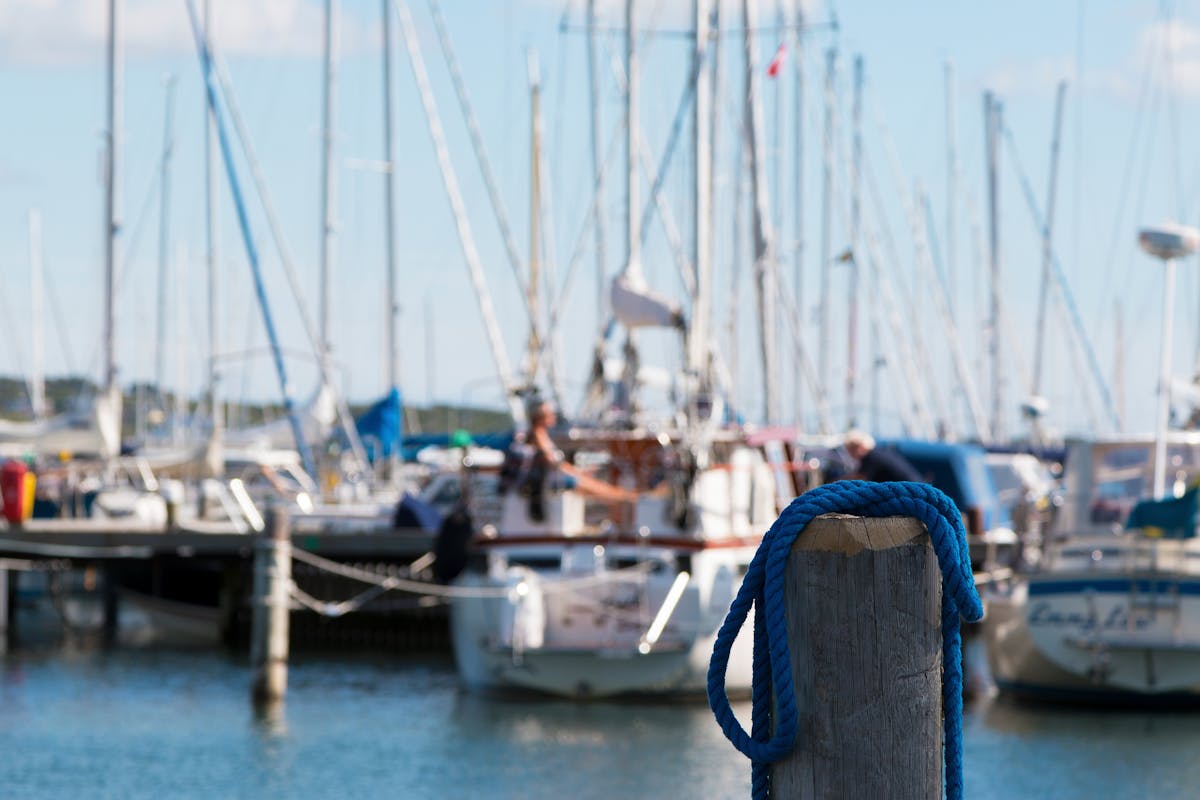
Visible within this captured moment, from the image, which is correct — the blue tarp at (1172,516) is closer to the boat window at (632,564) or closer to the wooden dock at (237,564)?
the boat window at (632,564)

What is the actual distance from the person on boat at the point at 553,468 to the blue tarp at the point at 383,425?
14.0m

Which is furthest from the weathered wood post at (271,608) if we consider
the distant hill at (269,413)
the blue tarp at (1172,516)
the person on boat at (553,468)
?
the distant hill at (269,413)

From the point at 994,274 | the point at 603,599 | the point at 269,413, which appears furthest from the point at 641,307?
the point at 269,413

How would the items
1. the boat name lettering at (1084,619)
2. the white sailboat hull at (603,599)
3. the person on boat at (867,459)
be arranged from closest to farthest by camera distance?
the boat name lettering at (1084,619)
the white sailboat hull at (603,599)
the person on boat at (867,459)

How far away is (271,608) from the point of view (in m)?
19.8

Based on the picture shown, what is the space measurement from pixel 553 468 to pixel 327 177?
20513 mm

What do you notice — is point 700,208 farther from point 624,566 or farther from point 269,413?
point 269,413

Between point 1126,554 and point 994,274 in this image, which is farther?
point 994,274

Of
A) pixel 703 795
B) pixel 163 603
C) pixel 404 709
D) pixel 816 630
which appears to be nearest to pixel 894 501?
pixel 816 630

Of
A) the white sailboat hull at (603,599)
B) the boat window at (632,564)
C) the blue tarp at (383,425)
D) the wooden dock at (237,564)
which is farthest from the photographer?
the blue tarp at (383,425)

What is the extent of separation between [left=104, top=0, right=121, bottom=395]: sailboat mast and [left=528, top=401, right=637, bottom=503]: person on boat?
53.8ft

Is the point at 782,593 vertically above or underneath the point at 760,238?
underneath

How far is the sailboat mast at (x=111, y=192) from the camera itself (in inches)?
1385

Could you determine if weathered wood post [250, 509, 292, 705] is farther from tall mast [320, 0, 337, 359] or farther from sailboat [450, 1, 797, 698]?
tall mast [320, 0, 337, 359]
